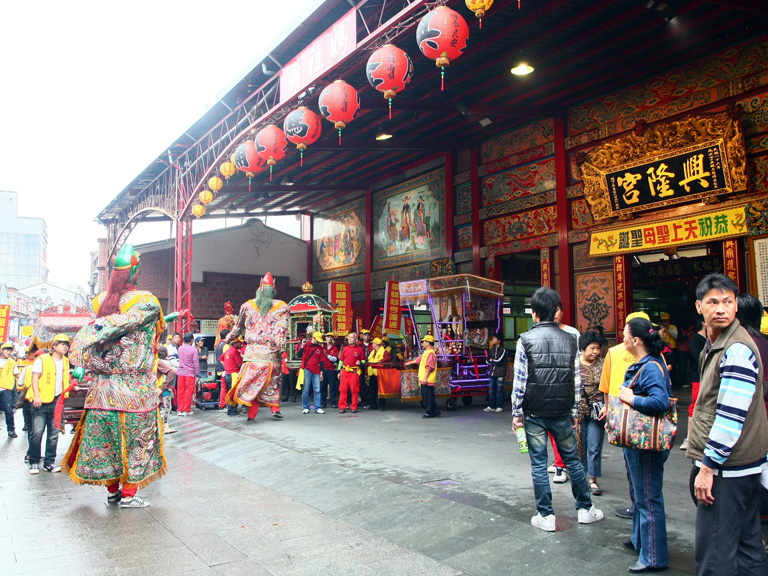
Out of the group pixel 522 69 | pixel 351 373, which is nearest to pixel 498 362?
pixel 351 373

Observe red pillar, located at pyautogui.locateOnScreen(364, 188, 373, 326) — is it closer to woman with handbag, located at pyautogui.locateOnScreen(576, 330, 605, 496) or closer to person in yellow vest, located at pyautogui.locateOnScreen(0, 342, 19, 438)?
person in yellow vest, located at pyautogui.locateOnScreen(0, 342, 19, 438)

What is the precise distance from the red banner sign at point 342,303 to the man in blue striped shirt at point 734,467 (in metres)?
14.2

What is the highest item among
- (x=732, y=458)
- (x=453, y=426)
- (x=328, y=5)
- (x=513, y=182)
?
(x=328, y=5)

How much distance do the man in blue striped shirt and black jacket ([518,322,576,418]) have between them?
1335 mm

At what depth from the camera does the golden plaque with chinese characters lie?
8.59 meters

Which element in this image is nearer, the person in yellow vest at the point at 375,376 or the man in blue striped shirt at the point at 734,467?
the man in blue striped shirt at the point at 734,467

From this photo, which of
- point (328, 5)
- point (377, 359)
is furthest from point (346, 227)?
point (328, 5)

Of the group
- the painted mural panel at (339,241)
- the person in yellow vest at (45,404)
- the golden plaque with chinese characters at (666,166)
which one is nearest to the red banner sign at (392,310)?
the painted mural panel at (339,241)

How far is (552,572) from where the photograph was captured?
129 inches

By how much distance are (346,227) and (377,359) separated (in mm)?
8823

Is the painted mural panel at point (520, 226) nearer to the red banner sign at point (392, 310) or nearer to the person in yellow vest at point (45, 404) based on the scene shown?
the red banner sign at point (392, 310)

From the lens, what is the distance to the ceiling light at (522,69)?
33.8 ft

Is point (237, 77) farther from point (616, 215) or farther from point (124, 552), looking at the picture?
point (124, 552)

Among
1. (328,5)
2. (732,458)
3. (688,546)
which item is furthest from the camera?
(328,5)
